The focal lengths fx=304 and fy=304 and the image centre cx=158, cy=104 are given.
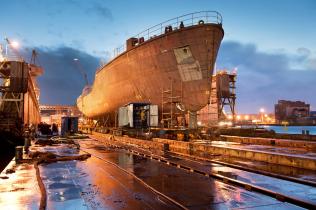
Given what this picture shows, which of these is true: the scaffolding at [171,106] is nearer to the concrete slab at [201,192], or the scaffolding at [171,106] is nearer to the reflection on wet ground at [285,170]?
the reflection on wet ground at [285,170]

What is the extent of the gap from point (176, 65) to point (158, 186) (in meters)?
17.2

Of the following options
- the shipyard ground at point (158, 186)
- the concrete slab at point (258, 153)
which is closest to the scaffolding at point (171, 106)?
the concrete slab at point (258, 153)

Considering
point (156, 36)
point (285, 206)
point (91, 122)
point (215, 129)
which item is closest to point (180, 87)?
point (156, 36)

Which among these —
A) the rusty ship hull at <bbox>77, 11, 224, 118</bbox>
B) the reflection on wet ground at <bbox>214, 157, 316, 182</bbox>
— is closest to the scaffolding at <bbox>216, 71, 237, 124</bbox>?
the rusty ship hull at <bbox>77, 11, 224, 118</bbox>

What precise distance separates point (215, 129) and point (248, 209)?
75.9ft

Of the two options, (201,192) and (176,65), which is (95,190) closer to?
(201,192)

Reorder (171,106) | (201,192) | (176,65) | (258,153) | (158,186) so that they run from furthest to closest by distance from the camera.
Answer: (171,106) → (176,65) → (258,153) → (158,186) → (201,192)

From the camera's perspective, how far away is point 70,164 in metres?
12.1

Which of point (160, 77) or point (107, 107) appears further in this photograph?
point (107, 107)

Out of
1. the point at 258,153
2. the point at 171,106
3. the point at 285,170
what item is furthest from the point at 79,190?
the point at 171,106

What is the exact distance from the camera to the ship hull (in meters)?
23.0

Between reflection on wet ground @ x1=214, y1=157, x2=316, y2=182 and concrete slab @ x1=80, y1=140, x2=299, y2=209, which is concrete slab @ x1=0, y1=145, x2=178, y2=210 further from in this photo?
reflection on wet ground @ x1=214, y1=157, x2=316, y2=182

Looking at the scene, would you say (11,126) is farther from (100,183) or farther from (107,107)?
(100,183)

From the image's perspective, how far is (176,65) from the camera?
24266mm
